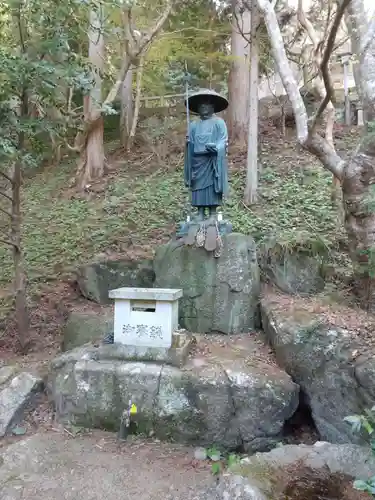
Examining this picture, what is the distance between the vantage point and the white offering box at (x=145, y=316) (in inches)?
203

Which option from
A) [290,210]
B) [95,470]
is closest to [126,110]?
[290,210]

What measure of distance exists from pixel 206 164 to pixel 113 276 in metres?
2.52

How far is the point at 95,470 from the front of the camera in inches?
166

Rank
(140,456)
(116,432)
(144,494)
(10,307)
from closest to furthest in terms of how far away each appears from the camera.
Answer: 1. (144,494)
2. (140,456)
3. (116,432)
4. (10,307)

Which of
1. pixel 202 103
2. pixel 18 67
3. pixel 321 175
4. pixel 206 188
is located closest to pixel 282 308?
pixel 206 188

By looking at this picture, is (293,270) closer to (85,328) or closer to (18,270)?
(85,328)

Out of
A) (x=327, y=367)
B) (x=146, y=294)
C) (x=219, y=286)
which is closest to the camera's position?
(x=327, y=367)

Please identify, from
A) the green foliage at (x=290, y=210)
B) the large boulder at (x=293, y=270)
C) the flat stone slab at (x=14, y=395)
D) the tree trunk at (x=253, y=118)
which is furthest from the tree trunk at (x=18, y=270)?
the tree trunk at (x=253, y=118)

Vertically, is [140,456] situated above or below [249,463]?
below

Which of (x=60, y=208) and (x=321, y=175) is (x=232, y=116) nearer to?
(x=321, y=175)

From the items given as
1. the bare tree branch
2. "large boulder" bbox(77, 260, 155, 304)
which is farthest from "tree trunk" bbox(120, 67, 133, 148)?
the bare tree branch

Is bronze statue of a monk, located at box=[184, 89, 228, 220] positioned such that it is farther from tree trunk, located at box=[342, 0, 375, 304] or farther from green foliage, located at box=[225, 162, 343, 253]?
tree trunk, located at box=[342, 0, 375, 304]

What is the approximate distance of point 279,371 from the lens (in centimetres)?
493

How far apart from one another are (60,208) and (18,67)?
18.8ft
